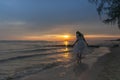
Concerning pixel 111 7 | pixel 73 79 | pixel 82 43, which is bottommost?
pixel 73 79

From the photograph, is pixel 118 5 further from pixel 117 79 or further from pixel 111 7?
pixel 117 79

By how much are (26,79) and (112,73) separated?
4301 mm

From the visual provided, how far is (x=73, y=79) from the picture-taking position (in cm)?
1434

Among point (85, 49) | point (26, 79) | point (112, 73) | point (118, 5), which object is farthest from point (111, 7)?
point (26, 79)

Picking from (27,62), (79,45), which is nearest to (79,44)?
(79,45)

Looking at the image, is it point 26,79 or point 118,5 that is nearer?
point 26,79

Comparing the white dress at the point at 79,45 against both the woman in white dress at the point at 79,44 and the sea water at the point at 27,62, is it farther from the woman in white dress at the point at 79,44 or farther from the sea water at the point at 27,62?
the sea water at the point at 27,62

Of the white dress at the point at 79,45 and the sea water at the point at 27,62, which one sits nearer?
the sea water at the point at 27,62

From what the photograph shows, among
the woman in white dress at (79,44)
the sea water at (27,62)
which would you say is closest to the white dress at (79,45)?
the woman in white dress at (79,44)

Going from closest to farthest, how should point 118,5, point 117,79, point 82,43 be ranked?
1. point 117,79
2. point 82,43
3. point 118,5

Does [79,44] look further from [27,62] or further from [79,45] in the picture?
[27,62]

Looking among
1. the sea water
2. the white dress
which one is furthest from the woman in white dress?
the sea water

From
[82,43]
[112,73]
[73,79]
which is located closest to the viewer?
[73,79]

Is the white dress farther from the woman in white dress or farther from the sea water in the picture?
the sea water
